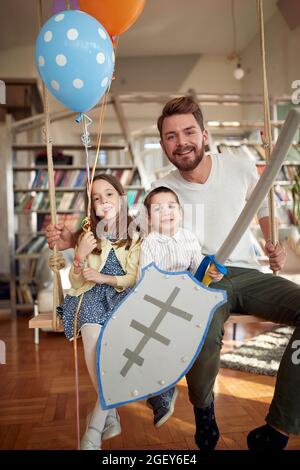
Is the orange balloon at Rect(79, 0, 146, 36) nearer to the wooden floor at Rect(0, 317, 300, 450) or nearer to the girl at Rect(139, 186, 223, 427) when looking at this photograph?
the girl at Rect(139, 186, 223, 427)

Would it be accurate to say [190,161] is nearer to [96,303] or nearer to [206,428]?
[96,303]

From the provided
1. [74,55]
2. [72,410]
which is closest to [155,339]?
[74,55]

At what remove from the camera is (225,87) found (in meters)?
6.93

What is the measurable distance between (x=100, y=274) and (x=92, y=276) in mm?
29

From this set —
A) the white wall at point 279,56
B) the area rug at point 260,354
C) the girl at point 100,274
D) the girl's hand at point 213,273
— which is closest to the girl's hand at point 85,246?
the girl at point 100,274

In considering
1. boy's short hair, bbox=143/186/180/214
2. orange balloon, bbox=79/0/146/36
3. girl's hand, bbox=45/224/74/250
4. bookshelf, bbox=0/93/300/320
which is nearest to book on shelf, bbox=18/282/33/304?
bookshelf, bbox=0/93/300/320

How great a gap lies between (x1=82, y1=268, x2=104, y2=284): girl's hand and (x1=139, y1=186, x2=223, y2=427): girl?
Result: 0.13 meters

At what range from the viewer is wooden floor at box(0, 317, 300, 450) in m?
1.56

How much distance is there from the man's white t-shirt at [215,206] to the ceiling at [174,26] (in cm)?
334

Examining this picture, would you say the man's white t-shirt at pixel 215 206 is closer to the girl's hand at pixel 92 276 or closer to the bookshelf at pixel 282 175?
the girl's hand at pixel 92 276

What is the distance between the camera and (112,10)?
142 cm

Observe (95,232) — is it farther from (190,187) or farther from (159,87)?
(159,87)

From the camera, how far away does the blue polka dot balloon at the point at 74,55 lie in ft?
3.91
